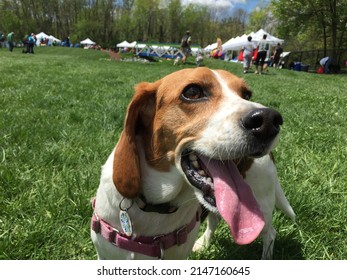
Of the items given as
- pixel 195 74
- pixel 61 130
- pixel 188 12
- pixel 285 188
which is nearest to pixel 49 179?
pixel 61 130

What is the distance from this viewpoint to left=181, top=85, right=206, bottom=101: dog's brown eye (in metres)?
2.39

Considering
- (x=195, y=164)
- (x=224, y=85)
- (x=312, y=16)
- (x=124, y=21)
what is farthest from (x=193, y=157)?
(x=124, y=21)

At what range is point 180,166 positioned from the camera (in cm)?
229

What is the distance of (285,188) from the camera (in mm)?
4090

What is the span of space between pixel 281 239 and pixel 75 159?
264 cm

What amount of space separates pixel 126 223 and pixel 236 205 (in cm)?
74

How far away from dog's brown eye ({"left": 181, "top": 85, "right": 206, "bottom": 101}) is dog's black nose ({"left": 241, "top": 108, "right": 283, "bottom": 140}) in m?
0.47

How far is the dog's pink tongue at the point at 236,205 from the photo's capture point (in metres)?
2.10

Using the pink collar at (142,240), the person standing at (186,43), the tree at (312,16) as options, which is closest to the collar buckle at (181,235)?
the pink collar at (142,240)

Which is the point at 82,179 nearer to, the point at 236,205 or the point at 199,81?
the point at 199,81

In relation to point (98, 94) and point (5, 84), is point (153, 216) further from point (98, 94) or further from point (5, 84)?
point (5, 84)

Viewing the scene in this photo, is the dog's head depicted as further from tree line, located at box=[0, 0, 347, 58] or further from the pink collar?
tree line, located at box=[0, 0, 347, 58]

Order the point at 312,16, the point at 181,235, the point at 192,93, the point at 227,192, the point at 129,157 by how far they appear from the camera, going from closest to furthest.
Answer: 1. the point at 227,192
2. the point at 129,157
3. the point at 192,93
4. the point at 181,235
5. the point at 312,16

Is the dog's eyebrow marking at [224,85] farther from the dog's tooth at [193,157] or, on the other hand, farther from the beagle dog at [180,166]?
the dog's tooth at [193,157]
